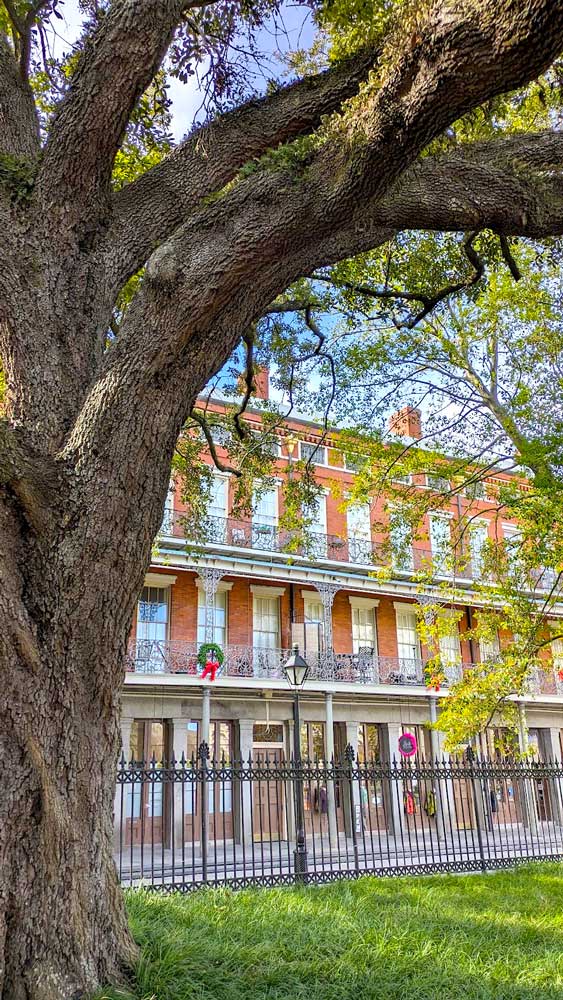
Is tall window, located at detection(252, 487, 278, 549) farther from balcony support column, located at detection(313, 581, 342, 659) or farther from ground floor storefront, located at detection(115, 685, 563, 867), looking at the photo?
ground floor storefront, located at detection(115, 685, 563, 867)

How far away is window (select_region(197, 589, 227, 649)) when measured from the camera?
21469mm

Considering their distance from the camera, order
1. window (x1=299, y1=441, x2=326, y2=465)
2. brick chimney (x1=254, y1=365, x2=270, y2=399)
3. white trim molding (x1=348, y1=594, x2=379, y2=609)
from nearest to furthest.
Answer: brick chimney (x1=254, y1=365, x2=270, y2=399) → window (x1=299, y1=441, x2=326, y2=465) → white trim molding (x1=348, y1=594, x2=379, y2=609)

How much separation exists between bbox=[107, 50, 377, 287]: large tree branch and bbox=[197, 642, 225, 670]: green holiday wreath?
15.8 m

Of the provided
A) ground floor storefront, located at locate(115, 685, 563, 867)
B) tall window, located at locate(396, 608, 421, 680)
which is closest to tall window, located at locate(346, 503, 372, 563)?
tall window, located at locate(396, 608, 421, 680)

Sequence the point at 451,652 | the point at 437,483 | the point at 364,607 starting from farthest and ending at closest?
the point at 451,652 < the point at 364,607 < the point at 437,483

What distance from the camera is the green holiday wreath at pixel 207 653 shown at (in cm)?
1988

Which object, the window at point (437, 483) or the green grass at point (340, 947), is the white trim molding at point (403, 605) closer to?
the window at point (437, 483)

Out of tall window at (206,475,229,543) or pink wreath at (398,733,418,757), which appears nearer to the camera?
pink wreath at (398,733,418,757)

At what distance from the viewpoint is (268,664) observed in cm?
2166

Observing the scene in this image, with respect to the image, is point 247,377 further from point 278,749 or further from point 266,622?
point 278,749

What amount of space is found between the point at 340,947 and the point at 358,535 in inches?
784

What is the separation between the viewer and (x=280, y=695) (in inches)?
869

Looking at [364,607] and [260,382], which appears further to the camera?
[364,607]

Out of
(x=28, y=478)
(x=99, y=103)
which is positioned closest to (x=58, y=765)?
(x=28, y=478)
